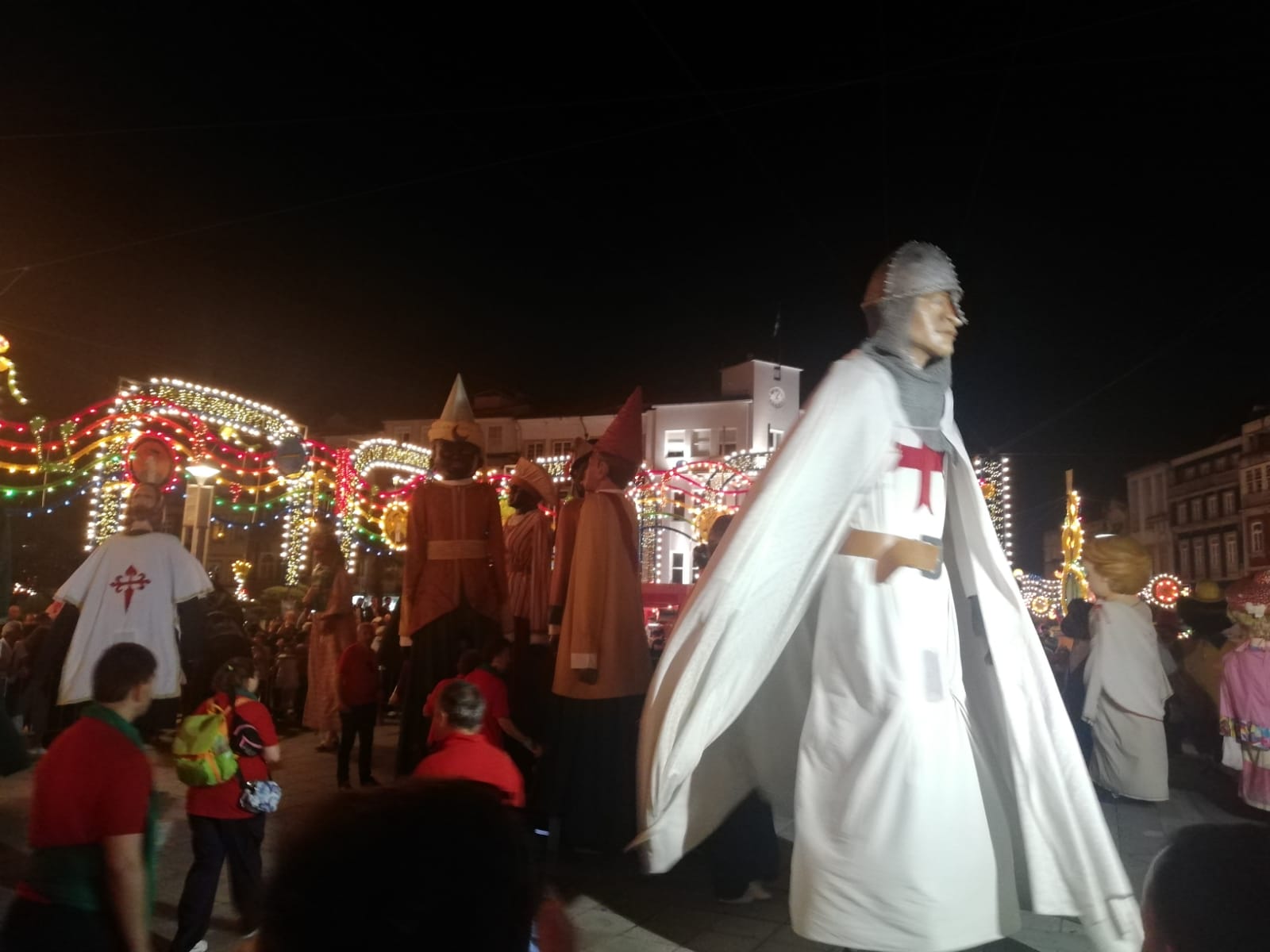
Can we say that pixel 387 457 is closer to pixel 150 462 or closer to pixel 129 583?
pixel 150 462

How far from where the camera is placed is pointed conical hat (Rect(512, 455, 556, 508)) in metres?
6.82

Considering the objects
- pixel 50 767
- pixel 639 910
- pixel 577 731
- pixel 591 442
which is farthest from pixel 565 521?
pixel 50 767

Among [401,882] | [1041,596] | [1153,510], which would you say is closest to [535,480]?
[401,882]

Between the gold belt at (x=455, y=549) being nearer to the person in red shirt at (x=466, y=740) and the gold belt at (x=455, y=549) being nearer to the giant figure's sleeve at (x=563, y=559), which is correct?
the giant figure's sleeve at (x=563, y=559)

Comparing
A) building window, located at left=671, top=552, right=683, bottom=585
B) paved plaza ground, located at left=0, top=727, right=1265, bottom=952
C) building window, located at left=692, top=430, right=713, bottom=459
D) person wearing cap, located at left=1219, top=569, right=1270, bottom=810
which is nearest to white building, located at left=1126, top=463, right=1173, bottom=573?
building window, located at left=692, top=430, right=713, bottom=459

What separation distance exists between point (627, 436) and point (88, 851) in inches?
142

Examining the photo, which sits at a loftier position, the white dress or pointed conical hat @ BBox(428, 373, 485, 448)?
pointed conical hat @ BBox(428, 373, 485, 448)

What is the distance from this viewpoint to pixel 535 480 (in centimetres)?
685

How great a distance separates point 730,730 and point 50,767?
7.27 feet

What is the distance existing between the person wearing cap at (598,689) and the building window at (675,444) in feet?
130

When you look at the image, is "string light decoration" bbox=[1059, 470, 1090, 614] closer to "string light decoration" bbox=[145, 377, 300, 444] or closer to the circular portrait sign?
"string light decoration" bbox=[145, 377, 300, 444]

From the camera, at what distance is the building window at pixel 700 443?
44.2m

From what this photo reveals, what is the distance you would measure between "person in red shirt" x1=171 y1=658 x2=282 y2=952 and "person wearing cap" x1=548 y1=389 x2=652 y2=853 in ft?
5.21

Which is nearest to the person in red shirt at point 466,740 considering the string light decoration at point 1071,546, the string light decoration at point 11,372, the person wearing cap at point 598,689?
the person wearing cap at point 598,689
